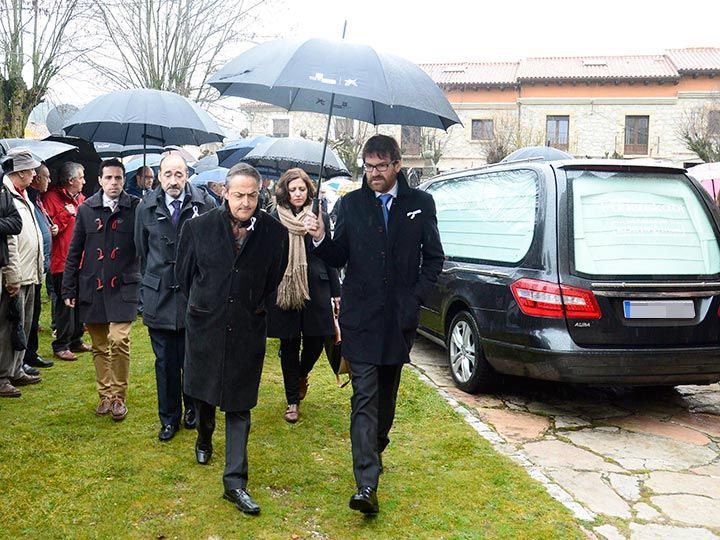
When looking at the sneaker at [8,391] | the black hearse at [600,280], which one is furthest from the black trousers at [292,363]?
the sneaker at [8,391]

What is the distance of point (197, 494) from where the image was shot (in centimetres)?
392

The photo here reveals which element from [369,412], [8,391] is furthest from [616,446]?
[8,391]

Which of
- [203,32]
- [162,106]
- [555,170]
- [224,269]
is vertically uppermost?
[203,32]

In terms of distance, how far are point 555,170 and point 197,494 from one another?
11.9 ft

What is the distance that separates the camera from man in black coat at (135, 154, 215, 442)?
15.6 ft

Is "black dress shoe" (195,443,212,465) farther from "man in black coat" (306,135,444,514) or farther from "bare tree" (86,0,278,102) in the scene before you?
"bare tree" (86,0,278,102)

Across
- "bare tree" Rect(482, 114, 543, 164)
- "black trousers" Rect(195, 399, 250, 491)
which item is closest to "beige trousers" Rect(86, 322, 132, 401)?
"black trousers" Rect(195, 399, 250, 491)

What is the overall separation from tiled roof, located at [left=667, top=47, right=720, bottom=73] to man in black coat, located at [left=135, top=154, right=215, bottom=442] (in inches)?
1501

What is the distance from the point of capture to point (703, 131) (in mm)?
34469

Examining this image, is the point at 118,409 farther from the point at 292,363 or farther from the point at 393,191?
the point at 393,191

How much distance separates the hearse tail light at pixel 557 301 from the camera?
5.08 meters

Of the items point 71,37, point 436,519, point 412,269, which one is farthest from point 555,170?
point 71,37

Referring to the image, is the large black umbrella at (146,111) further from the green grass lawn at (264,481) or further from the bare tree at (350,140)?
the bare tree at (350,140)

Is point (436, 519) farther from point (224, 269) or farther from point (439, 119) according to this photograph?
point (439, 119)
